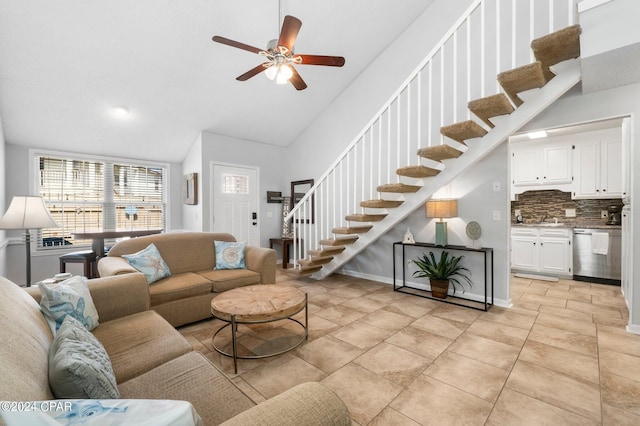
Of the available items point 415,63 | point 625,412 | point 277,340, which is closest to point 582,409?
point 625,412

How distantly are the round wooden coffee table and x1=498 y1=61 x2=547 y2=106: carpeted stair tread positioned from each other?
248cm

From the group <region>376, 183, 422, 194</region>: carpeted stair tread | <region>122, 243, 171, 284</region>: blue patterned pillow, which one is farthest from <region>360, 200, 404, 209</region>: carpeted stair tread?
<region>122, 243, 171, 284</region>: blue patterned pillow

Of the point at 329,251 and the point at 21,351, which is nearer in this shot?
the point at 21,351

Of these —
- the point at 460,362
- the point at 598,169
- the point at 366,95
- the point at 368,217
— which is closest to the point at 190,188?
the point at 368,217

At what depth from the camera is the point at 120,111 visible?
4.18m

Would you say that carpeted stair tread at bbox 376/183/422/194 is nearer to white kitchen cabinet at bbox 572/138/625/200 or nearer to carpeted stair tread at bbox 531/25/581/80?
carpeted stair tread at bbox 531/25/581/80

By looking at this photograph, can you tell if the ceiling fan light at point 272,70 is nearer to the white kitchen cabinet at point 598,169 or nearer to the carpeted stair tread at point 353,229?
the carpeted stair tread at point 353,229

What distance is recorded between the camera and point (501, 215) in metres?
3.44

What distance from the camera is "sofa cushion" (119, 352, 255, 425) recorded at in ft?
3.69

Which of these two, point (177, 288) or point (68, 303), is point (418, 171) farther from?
point (68, 303)

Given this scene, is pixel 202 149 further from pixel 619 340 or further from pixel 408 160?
pixel 619 340

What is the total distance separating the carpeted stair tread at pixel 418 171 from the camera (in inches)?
123

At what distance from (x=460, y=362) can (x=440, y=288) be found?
1563 mm

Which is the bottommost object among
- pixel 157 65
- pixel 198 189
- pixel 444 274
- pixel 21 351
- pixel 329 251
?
pixel 444 274
